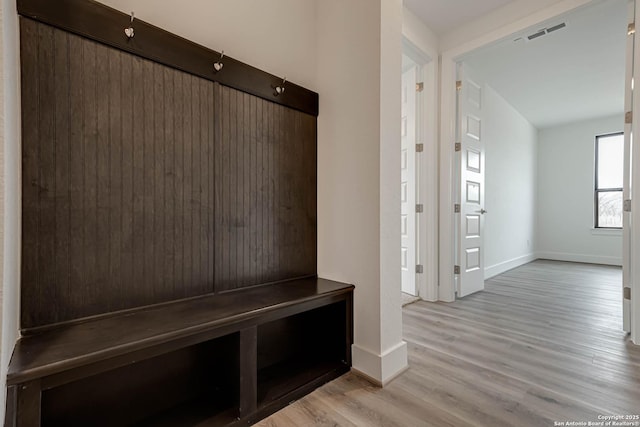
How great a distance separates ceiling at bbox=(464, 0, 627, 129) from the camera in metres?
2.68

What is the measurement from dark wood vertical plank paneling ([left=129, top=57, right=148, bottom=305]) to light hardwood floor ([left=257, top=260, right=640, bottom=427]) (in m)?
0.81

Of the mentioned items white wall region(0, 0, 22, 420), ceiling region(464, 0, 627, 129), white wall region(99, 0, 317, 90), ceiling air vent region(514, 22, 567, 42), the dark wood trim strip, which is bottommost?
white wall region(0, 0, 22, 420)

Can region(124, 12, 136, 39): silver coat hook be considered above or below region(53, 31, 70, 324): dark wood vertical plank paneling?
above

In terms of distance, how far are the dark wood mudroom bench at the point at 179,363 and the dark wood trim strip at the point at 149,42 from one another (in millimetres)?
1084

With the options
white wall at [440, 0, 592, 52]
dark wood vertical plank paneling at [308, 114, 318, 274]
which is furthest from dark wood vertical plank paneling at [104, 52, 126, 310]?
white wall at [440, 0, 592, 52]

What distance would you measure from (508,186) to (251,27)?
16.1 ft

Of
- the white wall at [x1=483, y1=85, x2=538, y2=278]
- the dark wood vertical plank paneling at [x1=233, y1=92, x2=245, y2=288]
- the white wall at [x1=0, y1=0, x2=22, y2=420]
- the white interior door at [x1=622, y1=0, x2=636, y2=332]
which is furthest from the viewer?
the white wall at [x1=483, y1=85, x2=538, y2=278]

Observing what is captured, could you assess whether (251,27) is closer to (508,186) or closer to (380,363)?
(380,363)

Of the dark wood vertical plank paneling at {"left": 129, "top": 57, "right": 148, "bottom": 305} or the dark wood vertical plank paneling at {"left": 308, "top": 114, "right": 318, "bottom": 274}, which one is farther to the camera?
the dark wood vertical plank paneling at {"left": 308, "top": 114, "right": 318, "bottom": 274}

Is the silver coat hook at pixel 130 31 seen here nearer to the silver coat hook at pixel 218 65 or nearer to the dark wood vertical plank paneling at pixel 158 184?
the dark wood vertical plank paneling at pixel 158 184

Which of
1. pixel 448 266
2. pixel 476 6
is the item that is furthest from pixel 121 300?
pixel 476 6

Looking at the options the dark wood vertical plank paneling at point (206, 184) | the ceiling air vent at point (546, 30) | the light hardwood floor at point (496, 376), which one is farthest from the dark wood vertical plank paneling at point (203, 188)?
the ceiling air vent at point (546, 30)

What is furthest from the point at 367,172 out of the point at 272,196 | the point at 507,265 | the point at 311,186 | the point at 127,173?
the point at 507,265

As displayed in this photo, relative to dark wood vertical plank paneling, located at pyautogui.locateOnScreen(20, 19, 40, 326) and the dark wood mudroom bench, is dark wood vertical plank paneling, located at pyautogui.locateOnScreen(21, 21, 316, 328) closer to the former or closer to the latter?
dark wood vertical plank paneling, located at pyautogui.locateOnScreen(20, 19, 40, 326)
